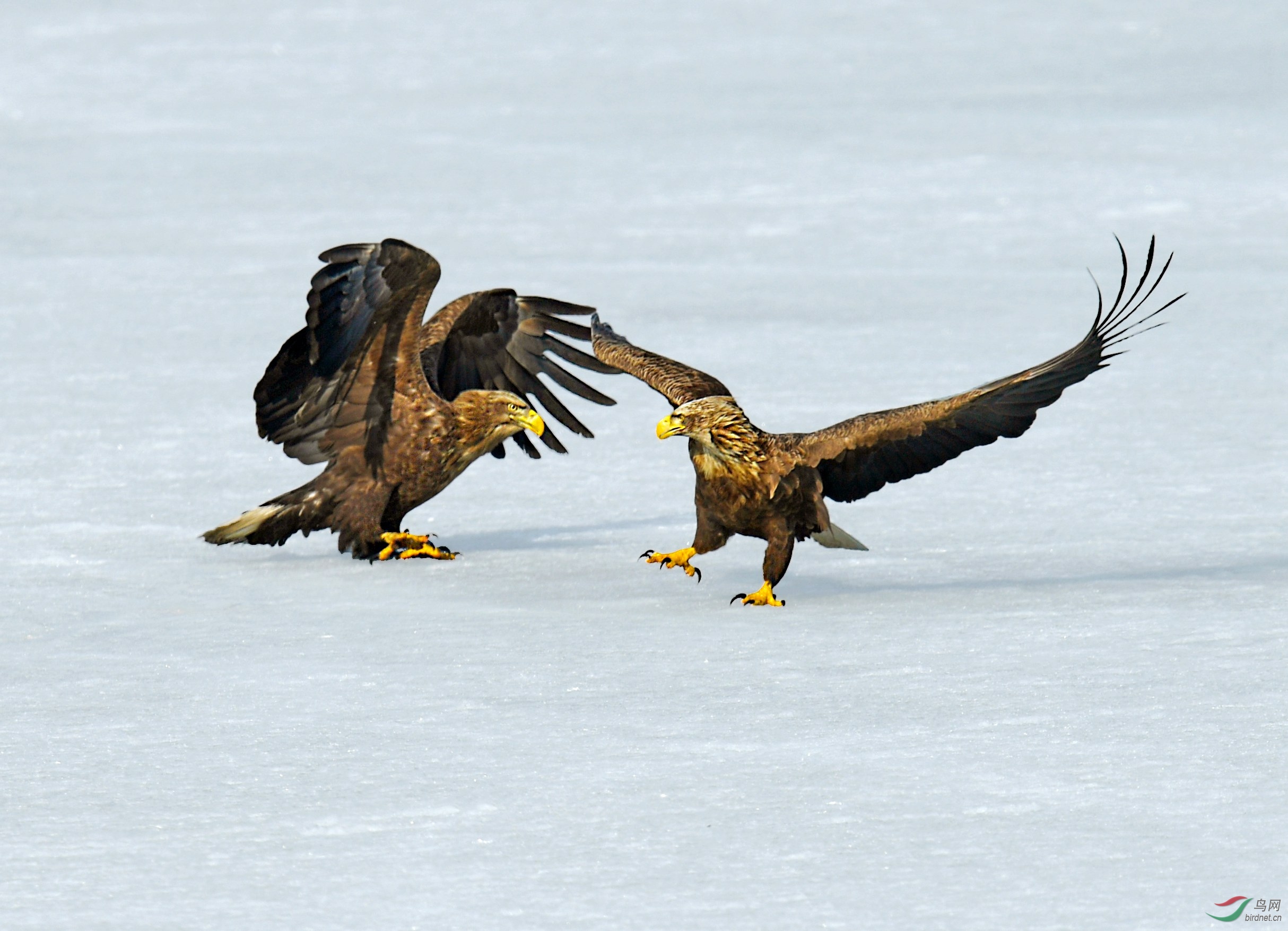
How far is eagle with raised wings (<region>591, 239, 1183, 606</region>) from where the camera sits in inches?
251

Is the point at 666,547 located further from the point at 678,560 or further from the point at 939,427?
the point at 939,427

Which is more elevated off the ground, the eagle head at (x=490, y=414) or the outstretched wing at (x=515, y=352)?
the outstretched wing at (x=515, y=352)

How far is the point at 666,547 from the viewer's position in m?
7.34

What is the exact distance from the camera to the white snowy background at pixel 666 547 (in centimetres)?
399

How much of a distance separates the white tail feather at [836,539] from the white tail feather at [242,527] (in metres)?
1.87

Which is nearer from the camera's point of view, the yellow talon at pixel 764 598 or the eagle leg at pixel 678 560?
the yellow talon at pixel 764 598

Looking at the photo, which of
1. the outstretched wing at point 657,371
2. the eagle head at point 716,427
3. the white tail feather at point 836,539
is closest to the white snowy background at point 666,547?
→ the white tail feather at point 836,539

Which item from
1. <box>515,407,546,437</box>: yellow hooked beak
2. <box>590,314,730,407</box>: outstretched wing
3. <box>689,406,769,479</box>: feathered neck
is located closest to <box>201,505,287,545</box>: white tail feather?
<box>515,407,546,437</box>: yellow hooked beak

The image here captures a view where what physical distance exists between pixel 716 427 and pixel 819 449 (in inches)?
13.8

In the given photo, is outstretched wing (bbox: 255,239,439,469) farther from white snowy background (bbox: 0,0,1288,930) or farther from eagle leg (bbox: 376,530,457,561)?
white snowy background (bbox: 0,0,1288,930)

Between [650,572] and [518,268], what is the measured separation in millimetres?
6882

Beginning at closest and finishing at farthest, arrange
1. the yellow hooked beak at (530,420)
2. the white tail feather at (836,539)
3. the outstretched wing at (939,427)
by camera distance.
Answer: the outstretched wing at (939,427)
the white tail feather at (836,539)
the yellow hooked beak at (530,420)

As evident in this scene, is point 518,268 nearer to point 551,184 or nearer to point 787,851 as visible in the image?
point 551,184

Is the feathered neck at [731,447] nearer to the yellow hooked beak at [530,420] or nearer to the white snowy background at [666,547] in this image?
the white snowy background at [666,547]
